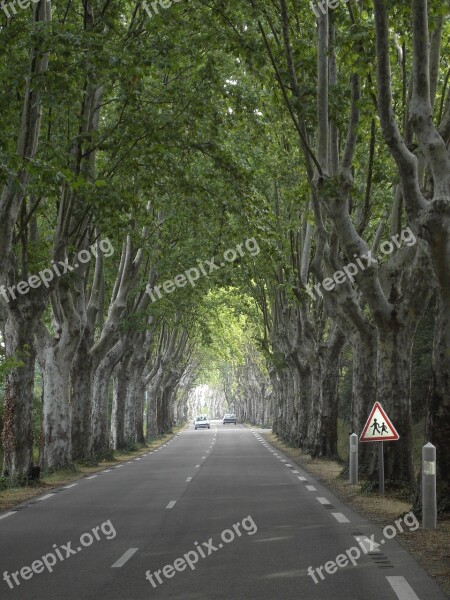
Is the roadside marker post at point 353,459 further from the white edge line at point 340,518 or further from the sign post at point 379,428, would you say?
the white edge line at point 340,518

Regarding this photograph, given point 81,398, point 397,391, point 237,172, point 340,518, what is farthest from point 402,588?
point 81,398

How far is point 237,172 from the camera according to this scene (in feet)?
56.6

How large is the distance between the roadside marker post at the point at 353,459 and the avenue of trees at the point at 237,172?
917 mm

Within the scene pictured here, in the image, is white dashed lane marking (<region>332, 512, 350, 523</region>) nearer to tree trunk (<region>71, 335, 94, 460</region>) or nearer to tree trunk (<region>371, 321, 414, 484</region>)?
tree trunk (<region>371, 321, 414, 484</region>)

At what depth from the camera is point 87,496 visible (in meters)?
15.7

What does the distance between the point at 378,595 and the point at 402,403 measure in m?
8.01

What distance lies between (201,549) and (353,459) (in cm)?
795

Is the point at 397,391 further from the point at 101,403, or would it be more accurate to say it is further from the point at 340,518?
the point at 101,403

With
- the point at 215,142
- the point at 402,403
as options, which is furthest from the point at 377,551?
the point at 215,142

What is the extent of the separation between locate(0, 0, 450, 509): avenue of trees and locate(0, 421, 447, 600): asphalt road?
1981 millimetres

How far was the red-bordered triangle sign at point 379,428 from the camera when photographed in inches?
525

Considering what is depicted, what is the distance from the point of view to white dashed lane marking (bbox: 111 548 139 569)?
8.43 m

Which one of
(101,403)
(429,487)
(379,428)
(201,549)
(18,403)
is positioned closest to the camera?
(201,549)

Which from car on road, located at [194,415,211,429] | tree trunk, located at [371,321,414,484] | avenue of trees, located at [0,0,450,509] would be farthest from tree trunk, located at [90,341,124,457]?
car on road, located at [194,415,211,429]
